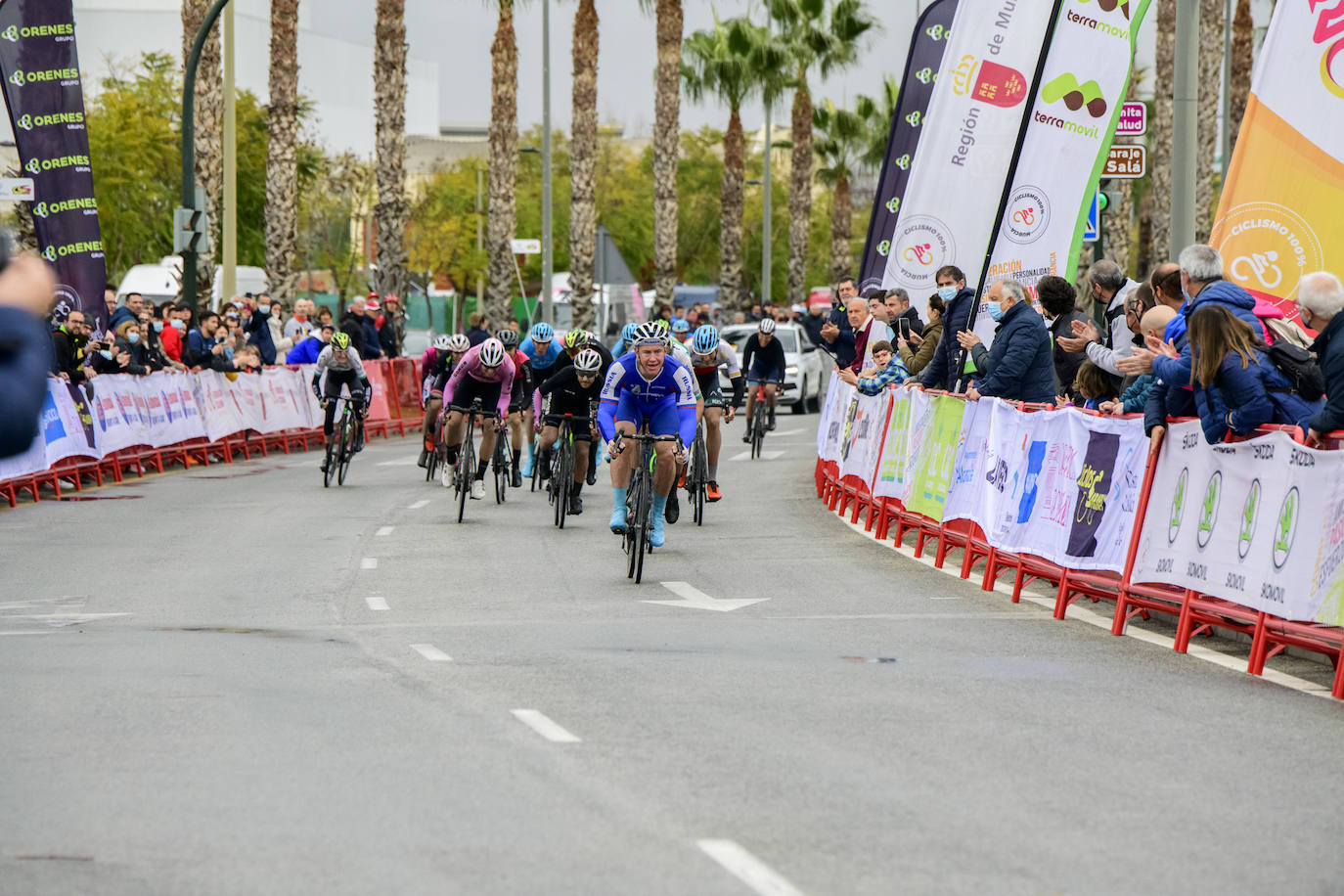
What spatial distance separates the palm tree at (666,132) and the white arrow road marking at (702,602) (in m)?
35.9

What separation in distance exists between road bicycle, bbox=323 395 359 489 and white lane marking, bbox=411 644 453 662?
508 inches

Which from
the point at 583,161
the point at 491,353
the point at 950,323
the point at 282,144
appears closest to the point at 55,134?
the point at 491,353

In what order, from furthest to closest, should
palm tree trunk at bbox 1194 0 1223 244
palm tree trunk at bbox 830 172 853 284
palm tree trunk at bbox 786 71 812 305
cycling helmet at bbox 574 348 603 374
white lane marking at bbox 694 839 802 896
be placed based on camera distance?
palm tree trunk at bbox 830 172 853 284 → palm tree trunk at bbox 786 71 812 305 → palm tree trunk at bbox 1194 0 1223 244 → cycling helmet at bbox 574 348 603 374 → white lane marking at bbox 694 839 802 896

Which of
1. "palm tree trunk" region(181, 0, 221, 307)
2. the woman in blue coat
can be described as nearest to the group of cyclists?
the woman in blue coat

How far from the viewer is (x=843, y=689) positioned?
9.75m

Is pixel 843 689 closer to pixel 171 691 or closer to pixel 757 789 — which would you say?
pixel 757 789

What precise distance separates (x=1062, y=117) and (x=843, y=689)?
9.98m

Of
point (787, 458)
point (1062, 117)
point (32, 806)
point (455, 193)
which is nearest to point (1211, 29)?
point (787, 458)

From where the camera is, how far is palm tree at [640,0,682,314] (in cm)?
4897

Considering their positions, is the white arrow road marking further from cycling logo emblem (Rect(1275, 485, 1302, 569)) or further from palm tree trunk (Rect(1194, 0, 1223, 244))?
palm tree trunk (Rect(1194, 0, 1223, 244))

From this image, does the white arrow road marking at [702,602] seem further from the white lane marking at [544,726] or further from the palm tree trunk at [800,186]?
the palm tree trunk at [800,186]

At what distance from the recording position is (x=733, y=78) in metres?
59.8

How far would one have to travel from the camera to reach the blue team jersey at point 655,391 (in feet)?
51.0

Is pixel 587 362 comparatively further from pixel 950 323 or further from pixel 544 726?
pixel 544 726
